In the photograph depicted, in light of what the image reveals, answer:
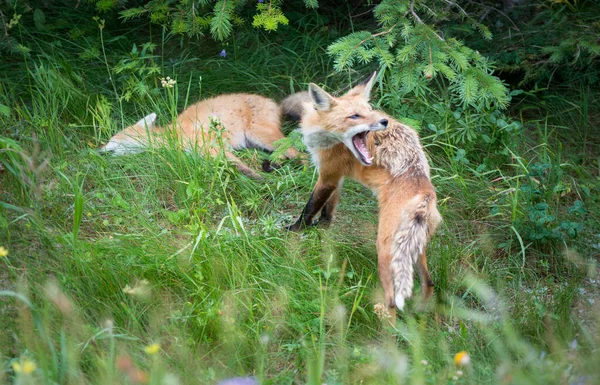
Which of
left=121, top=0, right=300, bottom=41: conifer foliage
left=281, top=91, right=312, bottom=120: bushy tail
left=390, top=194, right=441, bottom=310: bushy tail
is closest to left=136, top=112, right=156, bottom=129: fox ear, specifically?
left=121, top=0, right=300, bottom=41: conifer foliage

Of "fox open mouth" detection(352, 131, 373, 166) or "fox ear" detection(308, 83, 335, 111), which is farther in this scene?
"fox ear" detection(308, 83, 335, 111)

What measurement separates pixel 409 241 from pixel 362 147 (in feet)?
3.53

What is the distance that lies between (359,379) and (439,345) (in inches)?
20.2

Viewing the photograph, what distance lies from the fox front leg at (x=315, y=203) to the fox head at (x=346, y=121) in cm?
33

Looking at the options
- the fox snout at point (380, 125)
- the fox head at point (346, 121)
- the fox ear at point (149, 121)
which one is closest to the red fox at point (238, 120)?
the fox ear at point (149, 121)

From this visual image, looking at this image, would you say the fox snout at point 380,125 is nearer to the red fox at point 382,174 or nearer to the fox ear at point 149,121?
the red fox at point 382,174

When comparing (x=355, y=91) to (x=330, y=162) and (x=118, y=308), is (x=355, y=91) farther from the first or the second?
(x=118, y=308)

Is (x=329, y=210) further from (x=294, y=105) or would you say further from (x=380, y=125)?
(x=294, y=105)

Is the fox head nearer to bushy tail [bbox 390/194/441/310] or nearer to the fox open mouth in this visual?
the fox open mouth

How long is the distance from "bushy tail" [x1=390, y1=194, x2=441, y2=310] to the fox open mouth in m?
0.64

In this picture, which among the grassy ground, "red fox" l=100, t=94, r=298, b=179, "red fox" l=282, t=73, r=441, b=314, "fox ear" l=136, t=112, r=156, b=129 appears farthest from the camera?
"red fox" l=100, t=94, r=298, b=179

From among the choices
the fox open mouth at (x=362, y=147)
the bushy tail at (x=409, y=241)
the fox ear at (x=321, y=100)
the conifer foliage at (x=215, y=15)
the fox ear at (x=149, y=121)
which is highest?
the conifer foliage at (x=215, y=15)

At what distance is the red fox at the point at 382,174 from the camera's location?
3.63 metres

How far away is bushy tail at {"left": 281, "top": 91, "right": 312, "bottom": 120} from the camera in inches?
239
